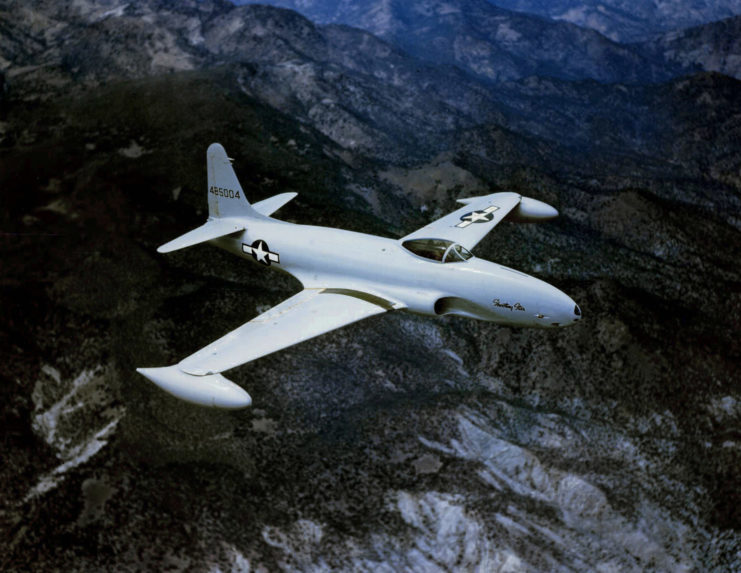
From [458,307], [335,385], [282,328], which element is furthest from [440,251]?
[335,385]

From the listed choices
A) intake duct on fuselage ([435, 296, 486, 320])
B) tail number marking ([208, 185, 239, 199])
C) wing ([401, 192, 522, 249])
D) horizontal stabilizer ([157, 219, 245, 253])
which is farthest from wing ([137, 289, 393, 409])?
tail number marking ([208, 185, 239, 199])

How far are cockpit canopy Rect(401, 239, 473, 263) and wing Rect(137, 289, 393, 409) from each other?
7.87 feet

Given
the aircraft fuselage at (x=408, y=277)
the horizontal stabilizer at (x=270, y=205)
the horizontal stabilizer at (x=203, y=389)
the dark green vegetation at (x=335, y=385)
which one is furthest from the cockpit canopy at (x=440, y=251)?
the horizontal stabilizer at (x=270, y=205)

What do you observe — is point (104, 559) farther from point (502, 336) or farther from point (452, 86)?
point (452, 86)

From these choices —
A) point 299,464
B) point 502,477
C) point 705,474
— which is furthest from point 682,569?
point 299,464

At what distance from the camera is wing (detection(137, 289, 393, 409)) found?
1404 cm

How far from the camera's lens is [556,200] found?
138ft

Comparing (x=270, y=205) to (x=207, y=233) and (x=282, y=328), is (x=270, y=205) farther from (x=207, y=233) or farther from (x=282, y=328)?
(x=282, y=328)

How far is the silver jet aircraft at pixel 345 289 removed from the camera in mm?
14539

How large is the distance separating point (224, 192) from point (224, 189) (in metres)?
0.14

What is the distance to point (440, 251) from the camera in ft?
57.0

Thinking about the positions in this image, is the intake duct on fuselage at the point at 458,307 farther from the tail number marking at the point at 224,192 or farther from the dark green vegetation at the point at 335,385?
the tail number marking at the point at 224,192

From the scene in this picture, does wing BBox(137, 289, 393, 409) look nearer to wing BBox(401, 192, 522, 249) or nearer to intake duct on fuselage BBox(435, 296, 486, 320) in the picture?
intake duct on fuselage BBox(435, 296, 486, 320)

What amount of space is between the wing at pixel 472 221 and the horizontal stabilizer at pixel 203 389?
10144 mm
